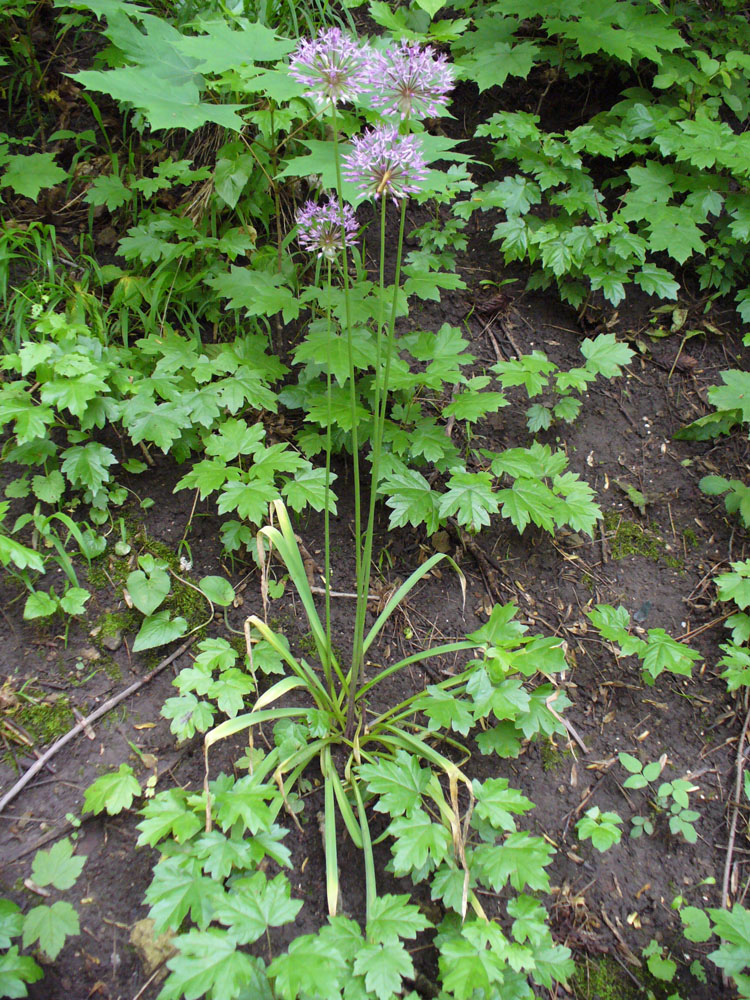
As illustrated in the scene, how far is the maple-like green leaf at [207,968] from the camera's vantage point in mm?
1304

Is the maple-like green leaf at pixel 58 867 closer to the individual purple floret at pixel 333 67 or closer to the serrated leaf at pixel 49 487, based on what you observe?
the serrated leaf at pixel 49 487

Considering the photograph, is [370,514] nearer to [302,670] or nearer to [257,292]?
[302,670]

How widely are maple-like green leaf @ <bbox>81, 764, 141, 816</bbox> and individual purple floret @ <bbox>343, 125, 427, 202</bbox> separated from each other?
1600 millimetres

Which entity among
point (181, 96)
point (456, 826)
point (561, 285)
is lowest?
point (456, 826)

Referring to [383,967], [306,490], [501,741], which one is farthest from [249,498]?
[383,967]

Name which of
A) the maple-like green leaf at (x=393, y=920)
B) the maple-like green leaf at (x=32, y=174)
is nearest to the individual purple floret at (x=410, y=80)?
the maple-like green leaf at (x=393, y=920)

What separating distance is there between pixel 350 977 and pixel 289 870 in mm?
412

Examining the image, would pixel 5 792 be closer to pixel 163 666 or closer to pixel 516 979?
pixel 163 666

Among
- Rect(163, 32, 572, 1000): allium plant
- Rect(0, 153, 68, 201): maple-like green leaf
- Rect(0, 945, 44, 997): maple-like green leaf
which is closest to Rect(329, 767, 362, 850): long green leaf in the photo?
Rect(163, 32, 572, 1000): allium plant

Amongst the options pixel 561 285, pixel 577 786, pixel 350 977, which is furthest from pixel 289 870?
pixel 561 285

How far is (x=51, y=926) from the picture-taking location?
1.56 meters

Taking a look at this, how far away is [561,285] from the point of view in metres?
Answer: 3.13

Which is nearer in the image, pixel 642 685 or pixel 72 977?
pixel 72 977

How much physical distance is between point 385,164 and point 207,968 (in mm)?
1708
